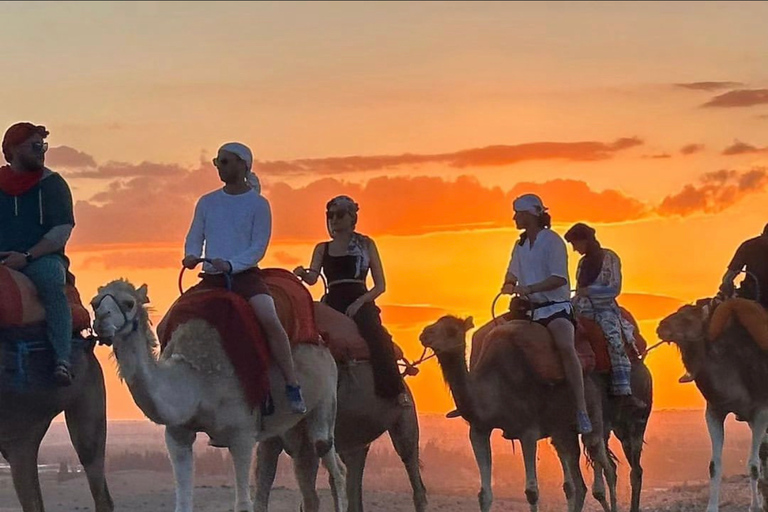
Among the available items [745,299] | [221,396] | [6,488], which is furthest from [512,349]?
[6,488]

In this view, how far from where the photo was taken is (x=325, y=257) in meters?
15.6

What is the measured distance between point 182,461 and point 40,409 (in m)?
1.23

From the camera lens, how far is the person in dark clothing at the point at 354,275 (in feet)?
51.0

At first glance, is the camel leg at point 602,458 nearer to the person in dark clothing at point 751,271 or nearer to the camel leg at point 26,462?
the person in dark clothing at point 751,271

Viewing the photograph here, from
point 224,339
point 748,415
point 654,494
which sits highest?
point 224,339

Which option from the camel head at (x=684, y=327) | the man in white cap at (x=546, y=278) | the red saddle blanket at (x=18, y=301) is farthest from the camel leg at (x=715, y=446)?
the red saddle blanket at (x=18, y=301)

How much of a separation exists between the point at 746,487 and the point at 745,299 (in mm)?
7171

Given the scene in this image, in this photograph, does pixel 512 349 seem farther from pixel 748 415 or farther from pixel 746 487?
pixel 746 487

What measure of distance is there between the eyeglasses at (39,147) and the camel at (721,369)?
7780 millimetres

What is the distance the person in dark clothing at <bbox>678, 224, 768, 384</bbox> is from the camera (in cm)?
1850

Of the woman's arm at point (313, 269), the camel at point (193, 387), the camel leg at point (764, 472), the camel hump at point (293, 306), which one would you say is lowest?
the camel leg at point (764, 472)

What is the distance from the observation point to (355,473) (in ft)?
54.0

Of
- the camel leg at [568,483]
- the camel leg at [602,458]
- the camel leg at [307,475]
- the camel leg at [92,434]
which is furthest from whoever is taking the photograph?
the camel leg at [602,458]

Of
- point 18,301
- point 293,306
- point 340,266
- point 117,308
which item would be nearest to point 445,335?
point 340,266
